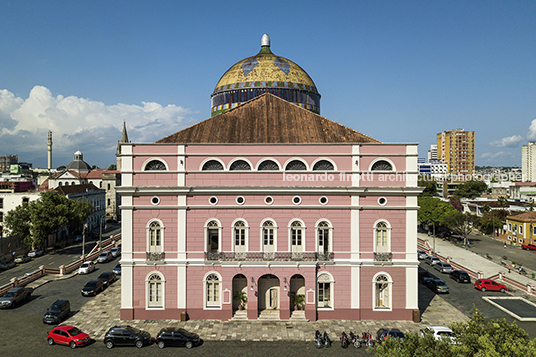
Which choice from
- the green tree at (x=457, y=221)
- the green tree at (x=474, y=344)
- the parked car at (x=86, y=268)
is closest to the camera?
the green tree at (x=474, y=344)

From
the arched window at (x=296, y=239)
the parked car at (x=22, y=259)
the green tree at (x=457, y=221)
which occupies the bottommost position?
the parked car at (x=22, y=259)

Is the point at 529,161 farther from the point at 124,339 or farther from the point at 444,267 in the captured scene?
the point at 124,339

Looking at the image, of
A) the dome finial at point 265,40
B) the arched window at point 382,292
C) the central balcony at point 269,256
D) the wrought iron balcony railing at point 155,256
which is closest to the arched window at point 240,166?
the central balcony at point 269,256

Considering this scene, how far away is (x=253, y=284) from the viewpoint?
28.0 metres

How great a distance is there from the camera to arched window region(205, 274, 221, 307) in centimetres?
2833

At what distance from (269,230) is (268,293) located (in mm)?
5315

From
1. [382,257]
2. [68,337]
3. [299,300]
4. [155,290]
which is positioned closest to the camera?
[68,337]

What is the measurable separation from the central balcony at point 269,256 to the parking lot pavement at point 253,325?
15.9 feet

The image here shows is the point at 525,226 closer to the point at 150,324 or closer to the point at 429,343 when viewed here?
the point at 429,343

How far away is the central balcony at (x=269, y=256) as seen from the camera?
92.0 feet

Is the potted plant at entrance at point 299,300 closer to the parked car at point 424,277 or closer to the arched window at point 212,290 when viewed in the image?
the arched window at point 212,290

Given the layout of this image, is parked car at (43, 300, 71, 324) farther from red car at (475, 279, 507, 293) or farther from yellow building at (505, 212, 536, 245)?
yellow building at (505, 212, 536, 245)

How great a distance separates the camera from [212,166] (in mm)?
29047

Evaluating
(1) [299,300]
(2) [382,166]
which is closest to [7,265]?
(1) [299,300]
